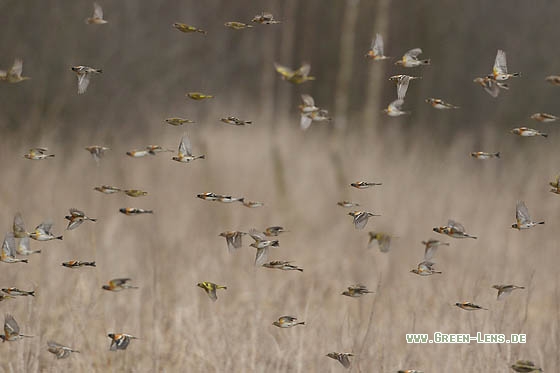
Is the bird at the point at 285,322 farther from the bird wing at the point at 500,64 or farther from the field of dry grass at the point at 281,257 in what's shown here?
the bird wing at the point at 500,64

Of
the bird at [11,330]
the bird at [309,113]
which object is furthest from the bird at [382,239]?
the bird at [11,330]

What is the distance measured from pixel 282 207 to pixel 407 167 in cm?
179

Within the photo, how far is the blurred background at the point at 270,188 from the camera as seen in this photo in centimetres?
423

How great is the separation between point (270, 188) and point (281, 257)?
1.68m

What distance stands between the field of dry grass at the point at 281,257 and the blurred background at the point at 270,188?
27mm

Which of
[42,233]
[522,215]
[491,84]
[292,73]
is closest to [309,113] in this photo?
[292,73]

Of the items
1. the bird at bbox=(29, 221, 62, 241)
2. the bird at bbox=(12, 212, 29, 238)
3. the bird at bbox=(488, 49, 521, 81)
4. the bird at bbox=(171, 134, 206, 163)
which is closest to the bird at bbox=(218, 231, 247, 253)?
the bird at bbox=(171, 134, 206, 163)

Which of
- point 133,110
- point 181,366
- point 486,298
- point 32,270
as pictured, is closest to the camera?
point 181,366

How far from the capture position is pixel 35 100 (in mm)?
9273

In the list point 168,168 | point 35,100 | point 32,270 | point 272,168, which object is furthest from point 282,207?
point 35,100

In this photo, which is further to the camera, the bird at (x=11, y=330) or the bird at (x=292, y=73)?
the bird at (x=11, y=330)

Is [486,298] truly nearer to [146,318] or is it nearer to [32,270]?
[146,318]

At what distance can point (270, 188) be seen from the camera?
27.8ft

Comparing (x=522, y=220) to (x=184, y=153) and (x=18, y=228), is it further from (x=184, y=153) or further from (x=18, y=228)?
(x=18, y=228)
